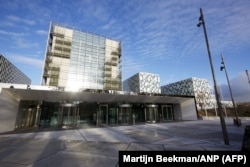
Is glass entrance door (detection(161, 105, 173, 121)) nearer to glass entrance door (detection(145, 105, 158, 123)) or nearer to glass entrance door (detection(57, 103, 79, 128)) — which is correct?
glass entrance door (detection(145, 105, 158, 123))

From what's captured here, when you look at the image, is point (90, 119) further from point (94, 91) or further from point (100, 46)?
point (100, 46)

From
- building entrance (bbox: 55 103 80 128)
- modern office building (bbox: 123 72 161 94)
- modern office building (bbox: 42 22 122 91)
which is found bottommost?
building entrance (bbox: 55 103 80 128)

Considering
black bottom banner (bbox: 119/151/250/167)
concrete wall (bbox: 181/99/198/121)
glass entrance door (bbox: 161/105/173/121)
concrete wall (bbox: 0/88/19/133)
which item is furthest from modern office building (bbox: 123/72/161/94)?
black bottom banner (bbox: 119/151/250/167)

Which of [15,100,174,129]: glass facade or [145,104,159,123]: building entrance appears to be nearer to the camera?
[15,100,174,129]: glass facade

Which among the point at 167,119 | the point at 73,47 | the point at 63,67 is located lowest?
the point at 167,119

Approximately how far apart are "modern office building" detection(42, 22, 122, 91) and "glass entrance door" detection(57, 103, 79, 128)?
12.7 meters

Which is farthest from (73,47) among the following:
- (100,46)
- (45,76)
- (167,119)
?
(167,119)

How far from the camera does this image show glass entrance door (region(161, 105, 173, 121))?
84.5 feet

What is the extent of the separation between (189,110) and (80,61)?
1110 inches

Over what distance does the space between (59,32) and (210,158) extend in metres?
40.3

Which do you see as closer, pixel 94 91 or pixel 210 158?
pixel 210 158

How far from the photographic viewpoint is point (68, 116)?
1852cm

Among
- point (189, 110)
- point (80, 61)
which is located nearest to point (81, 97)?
point (189, 110)

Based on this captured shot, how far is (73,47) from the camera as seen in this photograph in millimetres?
36156
